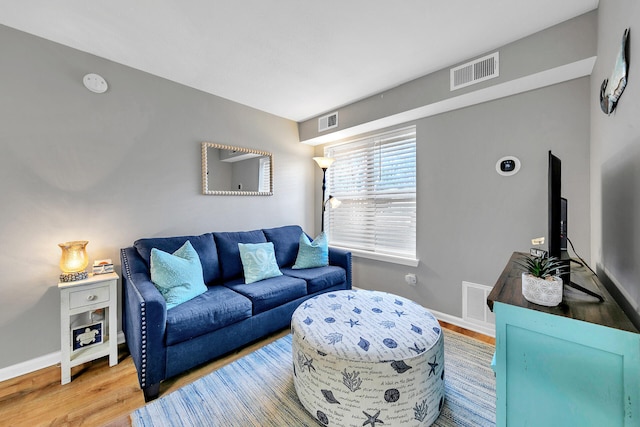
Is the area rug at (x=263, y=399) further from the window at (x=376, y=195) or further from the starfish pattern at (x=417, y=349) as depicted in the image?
the window at (x=376, y=195)

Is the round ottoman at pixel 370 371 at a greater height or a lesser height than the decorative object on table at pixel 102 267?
lesser

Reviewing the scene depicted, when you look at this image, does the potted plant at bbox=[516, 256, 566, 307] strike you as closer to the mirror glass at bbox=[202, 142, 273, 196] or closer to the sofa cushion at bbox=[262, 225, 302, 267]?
the sofa cushion at bbox=[262, 225, 302, 267]

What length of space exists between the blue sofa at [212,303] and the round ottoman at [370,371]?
70 cm

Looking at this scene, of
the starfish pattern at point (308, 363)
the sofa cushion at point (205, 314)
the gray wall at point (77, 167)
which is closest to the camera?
the starfish pattern at point (308, 363)

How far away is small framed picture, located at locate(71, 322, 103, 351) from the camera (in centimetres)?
187

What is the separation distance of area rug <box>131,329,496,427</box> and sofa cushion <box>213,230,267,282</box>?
0.88m

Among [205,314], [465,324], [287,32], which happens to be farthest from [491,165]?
[205,314]

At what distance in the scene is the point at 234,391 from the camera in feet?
5.45

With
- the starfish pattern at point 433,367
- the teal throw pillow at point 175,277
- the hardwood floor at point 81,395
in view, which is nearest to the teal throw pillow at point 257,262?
the teal throw pillow at point 175,277

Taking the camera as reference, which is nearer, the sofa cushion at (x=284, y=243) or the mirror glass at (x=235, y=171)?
the mirror glass at (x=235, y=171)

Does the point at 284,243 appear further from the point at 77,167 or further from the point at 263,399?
the point at 77,167

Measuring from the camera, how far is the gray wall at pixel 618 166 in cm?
93

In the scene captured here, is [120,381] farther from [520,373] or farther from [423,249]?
[423,249]

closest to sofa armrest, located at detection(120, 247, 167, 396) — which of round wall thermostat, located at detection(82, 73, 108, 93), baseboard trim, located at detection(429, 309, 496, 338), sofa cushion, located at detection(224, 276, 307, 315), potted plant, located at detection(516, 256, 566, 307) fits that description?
sofa cushion, located at detection(224, 276, 307, 315)
